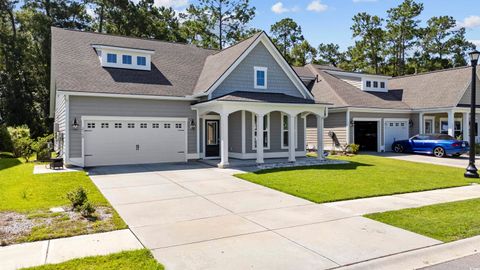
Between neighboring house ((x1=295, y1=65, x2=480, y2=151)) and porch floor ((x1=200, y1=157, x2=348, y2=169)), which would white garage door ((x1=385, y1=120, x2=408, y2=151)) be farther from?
porch floor ((x1=200, y1=157, x2=348, y2=169))

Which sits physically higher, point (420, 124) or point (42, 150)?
point (420, 124)

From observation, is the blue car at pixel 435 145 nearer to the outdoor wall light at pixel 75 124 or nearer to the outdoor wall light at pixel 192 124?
the outdoor wall light at pixel 192 124

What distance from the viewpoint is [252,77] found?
1767cm

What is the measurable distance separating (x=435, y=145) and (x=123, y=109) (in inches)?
691

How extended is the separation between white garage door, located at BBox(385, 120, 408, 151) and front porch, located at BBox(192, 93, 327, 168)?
7.80m

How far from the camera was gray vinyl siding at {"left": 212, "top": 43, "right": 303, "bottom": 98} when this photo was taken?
17.1 metres

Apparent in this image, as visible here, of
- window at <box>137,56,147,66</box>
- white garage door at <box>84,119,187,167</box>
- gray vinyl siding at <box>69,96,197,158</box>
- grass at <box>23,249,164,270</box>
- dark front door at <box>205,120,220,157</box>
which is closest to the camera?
grass at <box>23,249,164,270</box>

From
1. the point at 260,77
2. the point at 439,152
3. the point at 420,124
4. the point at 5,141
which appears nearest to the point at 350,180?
the point at 260,77

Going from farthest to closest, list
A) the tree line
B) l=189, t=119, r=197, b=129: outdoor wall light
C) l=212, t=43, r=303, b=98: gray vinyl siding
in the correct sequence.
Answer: the tree line, l=189, t=119, r=197, b=129: outdoor wall light, l=212, t=43, r=303, b=98: gray vinyl siding

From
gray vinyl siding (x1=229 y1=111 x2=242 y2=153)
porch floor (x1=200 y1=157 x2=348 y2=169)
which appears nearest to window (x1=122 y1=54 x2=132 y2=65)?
gray vinyl siding (x1=229 y1=111 x2=242 y2=153)

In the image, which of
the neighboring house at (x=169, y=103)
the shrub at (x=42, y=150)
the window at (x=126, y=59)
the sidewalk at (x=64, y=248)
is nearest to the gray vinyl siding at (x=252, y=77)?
the neighboring house at (x=169, y=103)

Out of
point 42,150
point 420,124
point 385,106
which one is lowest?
point 42,150

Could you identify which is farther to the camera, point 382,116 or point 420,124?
point 420,124

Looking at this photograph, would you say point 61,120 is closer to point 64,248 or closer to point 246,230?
point 64,248
